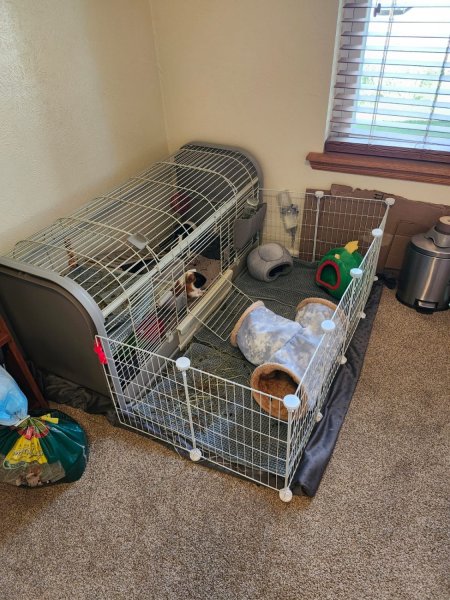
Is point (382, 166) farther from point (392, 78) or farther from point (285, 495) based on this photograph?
point (285, 495)

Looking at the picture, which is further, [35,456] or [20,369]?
[20,369]

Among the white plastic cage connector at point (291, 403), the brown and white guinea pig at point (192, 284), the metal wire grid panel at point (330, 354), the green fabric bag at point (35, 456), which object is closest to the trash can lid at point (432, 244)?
the metal wire grid panel at point (330, 354)

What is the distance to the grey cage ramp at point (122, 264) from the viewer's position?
1463 mm

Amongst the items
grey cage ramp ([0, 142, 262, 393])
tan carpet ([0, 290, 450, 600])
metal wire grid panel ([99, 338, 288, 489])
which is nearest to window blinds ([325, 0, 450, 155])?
grey cage ramp ([0, 142, 262, 393])

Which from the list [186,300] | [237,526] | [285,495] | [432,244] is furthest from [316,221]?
[237,526]

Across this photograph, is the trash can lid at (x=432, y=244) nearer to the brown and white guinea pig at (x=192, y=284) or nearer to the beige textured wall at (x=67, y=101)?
the brown and white guinea pig at (x=192, y=284)

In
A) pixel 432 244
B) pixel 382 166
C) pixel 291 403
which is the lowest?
pixel 432 244

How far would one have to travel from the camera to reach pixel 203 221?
6.47 ft

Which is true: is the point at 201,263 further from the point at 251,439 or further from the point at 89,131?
the point at 251,439

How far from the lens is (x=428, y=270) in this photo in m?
1.97

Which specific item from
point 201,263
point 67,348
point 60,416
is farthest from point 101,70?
point 60,416

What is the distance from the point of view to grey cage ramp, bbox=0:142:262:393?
1.46 meters

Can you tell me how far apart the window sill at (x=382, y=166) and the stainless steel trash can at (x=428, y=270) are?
0.21 metres

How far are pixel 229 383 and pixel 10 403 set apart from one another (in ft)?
2.49
